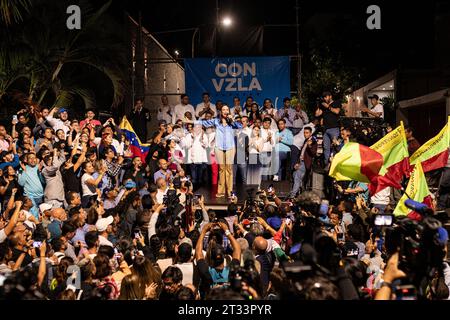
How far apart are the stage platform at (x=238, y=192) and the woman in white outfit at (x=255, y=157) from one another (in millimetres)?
207

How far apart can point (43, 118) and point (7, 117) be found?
165 centimetres

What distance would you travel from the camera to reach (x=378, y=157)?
26.1 feet

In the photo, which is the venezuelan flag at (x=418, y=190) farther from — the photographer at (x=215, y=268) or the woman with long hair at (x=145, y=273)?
the woman with long hair at (x=145, y=273)

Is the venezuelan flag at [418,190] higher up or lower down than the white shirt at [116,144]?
lower down

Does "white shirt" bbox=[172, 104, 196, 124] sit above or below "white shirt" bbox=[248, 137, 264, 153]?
above

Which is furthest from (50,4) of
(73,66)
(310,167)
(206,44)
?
(310,167)

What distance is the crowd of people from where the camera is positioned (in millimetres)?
4246

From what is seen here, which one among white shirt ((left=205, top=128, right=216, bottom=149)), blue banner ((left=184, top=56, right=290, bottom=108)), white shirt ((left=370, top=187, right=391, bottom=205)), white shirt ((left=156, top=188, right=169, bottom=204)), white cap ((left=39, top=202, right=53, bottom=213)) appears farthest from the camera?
blue banner ((left=184, top=56, right=290, bottom=108))

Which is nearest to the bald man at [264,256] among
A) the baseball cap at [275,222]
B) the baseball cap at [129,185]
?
the baseball cap at [275,222]

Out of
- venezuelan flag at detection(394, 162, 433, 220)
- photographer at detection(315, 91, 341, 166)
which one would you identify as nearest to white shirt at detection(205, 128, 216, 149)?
photographer at detection(315, 91, 341, 166)

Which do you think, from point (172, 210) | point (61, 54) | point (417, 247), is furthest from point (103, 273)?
point (61, 54)

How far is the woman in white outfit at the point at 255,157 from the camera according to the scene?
12.2m

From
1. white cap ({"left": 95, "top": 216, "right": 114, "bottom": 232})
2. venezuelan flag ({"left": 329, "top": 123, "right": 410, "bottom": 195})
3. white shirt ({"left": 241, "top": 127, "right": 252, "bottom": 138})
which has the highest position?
white shirt ({"left": 241, "top": 127, "right": 252, "bottom": 138})

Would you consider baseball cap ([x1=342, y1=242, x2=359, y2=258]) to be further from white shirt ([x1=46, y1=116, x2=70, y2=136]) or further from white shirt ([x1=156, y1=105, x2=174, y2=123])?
white shirt ([x1=156, y1=105, x2=174, y2=123])
